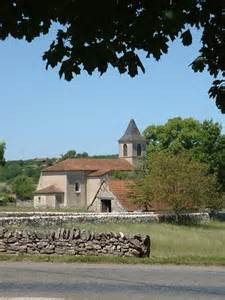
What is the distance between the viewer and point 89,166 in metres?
123

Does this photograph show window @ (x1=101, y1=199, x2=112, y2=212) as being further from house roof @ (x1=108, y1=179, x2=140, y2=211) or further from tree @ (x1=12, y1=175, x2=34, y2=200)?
tree @ (x1=12, y1=175, x2=34, y2=200)

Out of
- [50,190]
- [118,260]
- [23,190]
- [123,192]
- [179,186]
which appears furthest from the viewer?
[23,190]

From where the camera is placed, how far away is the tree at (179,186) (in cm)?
5788

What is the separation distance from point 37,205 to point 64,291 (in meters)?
107

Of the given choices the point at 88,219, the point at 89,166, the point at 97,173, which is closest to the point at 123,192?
the point at 88,219

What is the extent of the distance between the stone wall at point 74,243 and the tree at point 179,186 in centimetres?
3700

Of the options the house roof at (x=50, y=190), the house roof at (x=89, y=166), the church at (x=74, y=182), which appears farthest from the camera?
the house roof at (x=89, y=166)

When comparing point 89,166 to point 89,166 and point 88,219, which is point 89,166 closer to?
point 89,166

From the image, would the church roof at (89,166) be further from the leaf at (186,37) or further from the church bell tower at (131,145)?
the leaf at (186,37)

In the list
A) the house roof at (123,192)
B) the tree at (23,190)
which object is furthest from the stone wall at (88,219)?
the tree at (23,190)

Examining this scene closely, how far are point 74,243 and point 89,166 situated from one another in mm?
102690

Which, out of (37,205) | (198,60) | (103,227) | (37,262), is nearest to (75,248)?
(37,262)

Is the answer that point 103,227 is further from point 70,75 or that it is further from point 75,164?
point 75,164

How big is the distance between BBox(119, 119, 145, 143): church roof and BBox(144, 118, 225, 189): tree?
211 feet
